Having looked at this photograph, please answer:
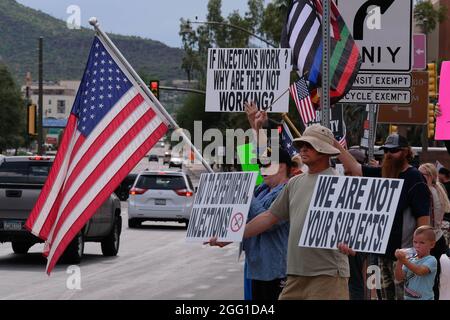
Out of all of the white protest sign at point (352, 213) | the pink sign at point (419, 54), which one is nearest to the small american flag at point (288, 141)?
the pink sign at point (419, 54)

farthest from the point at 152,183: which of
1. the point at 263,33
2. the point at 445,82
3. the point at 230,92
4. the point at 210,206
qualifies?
the point at 263,33

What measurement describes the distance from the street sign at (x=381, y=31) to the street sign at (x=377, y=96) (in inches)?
9.7

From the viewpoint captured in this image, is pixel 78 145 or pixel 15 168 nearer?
pixel 78 145

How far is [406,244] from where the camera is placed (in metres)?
9.57

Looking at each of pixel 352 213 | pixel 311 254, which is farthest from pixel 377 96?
pixel 352 213

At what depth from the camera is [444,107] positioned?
57.3 feet

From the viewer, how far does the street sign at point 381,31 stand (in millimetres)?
11047

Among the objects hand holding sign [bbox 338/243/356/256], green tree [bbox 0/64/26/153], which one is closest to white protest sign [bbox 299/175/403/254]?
hand holding sign [bbox 338/243/356/256]

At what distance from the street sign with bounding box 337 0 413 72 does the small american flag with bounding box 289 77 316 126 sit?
3449mm

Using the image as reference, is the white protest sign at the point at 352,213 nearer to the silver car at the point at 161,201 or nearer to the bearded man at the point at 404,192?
the bearded man at the point at 404,192

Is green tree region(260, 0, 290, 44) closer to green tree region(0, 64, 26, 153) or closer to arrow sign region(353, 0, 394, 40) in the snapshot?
green tree region(0, 64, 26, 153)

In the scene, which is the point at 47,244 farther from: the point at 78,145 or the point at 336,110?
the point at 336,110

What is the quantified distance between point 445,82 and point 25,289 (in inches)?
257

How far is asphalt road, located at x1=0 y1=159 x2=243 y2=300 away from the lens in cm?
1573
